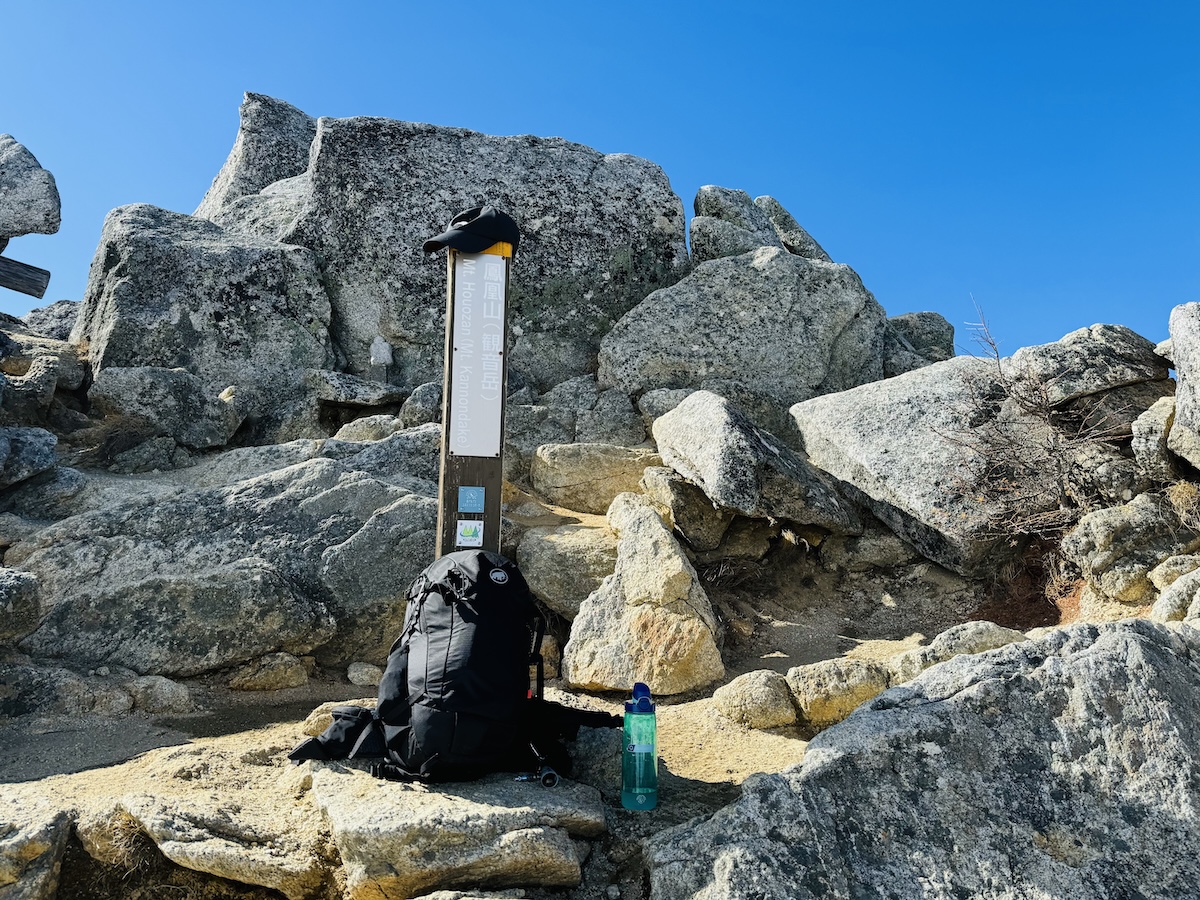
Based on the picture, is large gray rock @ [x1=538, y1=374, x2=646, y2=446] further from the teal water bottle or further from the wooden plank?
the wooden plank

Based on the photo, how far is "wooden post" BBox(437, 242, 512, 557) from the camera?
737 centimetres

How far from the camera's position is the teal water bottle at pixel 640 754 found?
5.78m

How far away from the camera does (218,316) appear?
1461cm

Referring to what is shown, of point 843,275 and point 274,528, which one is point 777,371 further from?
point 274,528

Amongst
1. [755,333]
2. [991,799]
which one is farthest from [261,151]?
[991,799]

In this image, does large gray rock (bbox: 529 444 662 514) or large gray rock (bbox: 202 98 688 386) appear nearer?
large gray rock (bbox: 529 444 662 514)

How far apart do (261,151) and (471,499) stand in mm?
15760

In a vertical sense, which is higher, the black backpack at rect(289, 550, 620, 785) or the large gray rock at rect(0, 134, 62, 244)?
the large gray rock at rect(0, 134, 62, 244)

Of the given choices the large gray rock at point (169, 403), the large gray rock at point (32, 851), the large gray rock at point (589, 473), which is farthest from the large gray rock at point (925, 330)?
the large gray rock at point (32, 851)

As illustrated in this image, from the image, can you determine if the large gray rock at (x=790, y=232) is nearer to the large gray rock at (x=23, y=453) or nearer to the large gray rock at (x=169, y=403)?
the large gray rock at (x=169, y=403)

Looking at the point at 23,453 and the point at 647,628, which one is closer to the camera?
the point at 647,628

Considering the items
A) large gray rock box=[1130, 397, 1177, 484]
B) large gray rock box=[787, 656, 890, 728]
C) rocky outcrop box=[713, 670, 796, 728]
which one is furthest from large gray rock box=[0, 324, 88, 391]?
large gray rock box=[1130, 397, 1177, 484]

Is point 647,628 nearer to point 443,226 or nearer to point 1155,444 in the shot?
point 1155,444

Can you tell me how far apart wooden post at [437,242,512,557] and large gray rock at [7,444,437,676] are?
2395 millimetres
